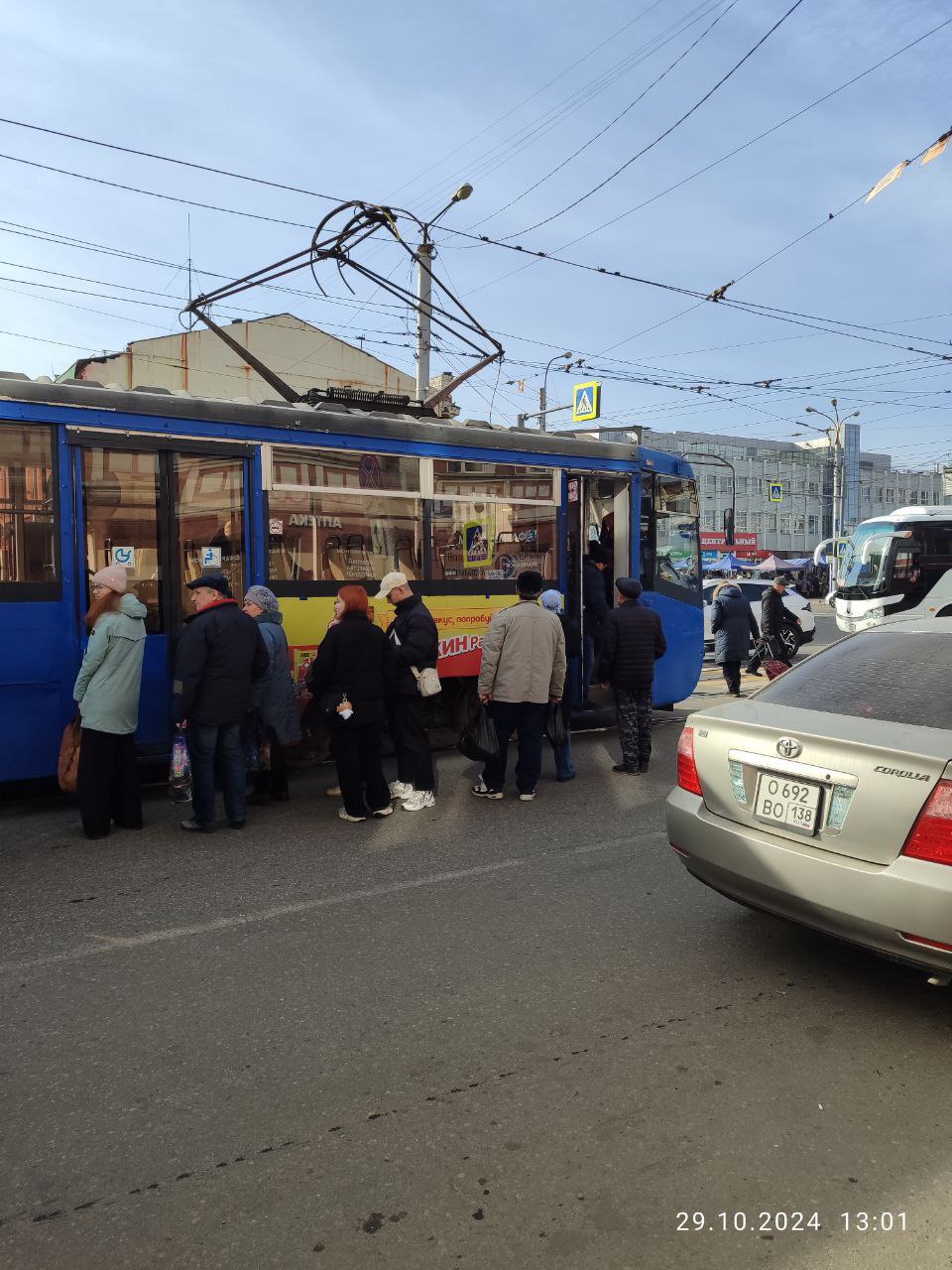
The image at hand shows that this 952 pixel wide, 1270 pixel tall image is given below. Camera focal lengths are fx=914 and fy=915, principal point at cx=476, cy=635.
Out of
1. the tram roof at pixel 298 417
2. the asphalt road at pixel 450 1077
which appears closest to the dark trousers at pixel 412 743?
the asphalt road at pixel 450 1077

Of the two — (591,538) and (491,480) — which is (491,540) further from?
(591,538)

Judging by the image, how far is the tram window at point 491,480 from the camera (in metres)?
8.41

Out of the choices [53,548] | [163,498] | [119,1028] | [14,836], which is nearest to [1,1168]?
[119,1028]

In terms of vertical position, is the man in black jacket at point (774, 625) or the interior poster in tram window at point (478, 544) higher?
the interior poster in tram window at point (478, 544)

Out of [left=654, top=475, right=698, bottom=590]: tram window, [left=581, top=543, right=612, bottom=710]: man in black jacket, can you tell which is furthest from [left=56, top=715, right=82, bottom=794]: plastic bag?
[left=654, top=475, right=698, bottom=590]: tram window

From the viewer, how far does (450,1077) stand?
3.12 meters

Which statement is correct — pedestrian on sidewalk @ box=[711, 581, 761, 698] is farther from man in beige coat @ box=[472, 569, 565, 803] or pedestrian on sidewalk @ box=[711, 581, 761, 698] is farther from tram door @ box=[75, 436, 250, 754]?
tram door @ box=[75, 436, 250, 754]

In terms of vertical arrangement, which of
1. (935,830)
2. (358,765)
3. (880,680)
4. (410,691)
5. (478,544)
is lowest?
(358,765)

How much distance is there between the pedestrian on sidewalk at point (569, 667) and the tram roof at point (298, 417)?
5.19 feet

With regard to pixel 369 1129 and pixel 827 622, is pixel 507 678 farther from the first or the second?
pixel 827 622

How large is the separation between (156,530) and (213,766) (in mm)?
1930

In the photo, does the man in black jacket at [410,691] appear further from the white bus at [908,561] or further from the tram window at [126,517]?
the white bus at [908,561]

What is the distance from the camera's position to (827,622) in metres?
30.8

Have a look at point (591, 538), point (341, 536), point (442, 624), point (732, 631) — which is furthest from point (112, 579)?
point (732, 631)
